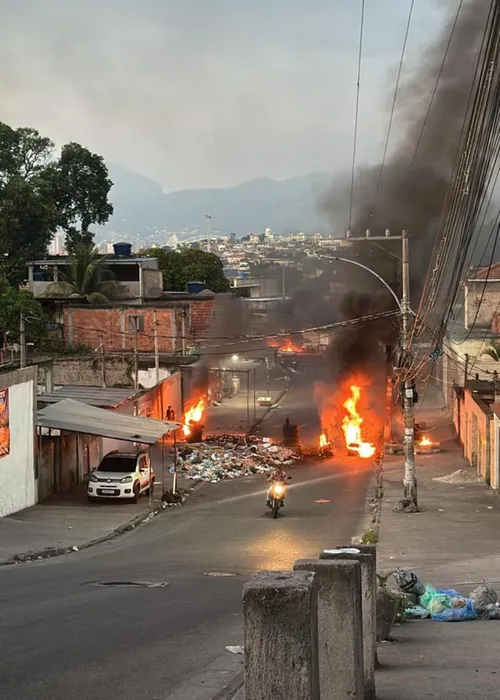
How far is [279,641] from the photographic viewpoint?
4277 mm

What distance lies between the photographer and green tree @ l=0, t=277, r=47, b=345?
37.1m

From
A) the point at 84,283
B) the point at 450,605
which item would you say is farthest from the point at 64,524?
the point at 84,283

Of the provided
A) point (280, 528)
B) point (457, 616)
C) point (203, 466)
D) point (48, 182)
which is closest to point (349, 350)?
point (203, 466)

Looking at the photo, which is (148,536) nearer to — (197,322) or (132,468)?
(132,468)

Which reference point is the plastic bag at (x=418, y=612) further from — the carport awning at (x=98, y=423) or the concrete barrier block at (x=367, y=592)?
the carport awning at (x=98, y=423)

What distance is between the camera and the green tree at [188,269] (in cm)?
6831

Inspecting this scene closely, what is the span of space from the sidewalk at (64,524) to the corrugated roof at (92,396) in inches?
132

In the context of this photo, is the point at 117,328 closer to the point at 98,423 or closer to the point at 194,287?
the point at 194,287

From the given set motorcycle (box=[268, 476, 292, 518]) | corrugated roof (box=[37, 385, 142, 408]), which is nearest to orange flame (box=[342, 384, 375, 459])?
corrugated roof (box=[37, 385, 142, 408])

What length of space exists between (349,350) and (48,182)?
24714 mm

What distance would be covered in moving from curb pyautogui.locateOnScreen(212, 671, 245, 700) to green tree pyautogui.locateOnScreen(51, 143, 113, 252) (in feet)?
185

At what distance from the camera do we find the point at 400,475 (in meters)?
29.3

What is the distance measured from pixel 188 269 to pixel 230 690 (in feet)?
207

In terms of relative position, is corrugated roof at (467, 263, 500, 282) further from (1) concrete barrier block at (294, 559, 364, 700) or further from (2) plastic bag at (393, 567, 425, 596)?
(1) concrete barrier block at (294, 559, 364, 700)
